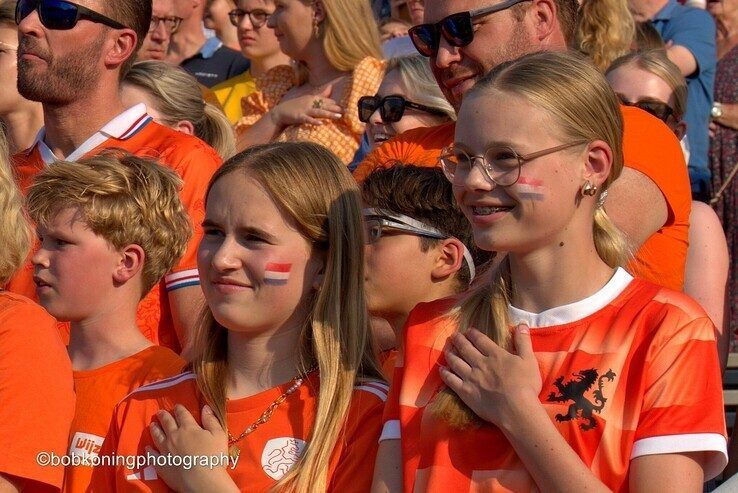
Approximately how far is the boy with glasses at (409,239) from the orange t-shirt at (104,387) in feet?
2.19

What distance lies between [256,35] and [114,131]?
2.43m

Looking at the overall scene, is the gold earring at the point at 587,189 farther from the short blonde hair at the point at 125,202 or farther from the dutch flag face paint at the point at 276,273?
the short blonde hair at the point at 125,202

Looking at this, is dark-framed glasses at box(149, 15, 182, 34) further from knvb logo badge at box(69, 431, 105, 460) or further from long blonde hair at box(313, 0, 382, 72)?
knvb logo badge at box(69, 431, 105, 460)

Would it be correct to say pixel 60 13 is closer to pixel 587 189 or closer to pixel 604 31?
pixel 604 31

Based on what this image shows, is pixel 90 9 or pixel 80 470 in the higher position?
pixel 90 9

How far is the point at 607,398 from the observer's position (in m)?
2.67

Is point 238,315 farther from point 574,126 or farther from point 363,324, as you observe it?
point 574,126

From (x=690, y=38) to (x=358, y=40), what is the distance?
1.84 metres

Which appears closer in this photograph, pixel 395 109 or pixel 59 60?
pixel 59 60

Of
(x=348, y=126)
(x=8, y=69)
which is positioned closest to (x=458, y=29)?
(x=348, y=126)

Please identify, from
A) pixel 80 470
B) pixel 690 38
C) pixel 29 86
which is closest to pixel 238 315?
pixel 80 470

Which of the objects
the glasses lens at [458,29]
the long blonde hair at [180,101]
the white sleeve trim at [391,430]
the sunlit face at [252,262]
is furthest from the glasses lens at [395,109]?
the white sleeve trim at [391,430]

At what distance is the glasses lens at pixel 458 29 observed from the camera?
3883 millimetres

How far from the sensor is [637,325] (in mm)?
2742
